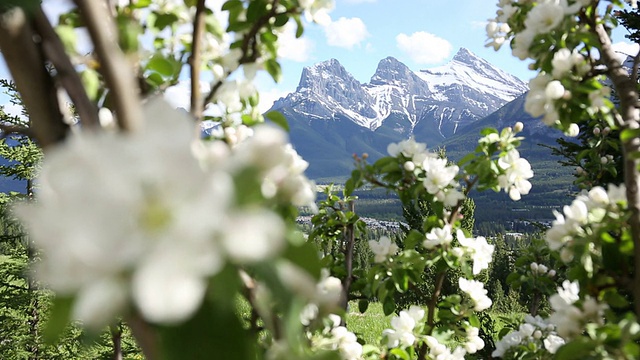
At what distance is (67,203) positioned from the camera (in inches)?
9.0

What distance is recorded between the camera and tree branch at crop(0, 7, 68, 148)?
36cm

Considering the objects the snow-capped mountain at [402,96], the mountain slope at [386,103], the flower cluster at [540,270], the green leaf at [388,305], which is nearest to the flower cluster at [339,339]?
the green leaf at [388,305]

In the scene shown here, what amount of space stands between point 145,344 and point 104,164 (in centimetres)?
14

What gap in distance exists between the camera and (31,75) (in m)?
0.37

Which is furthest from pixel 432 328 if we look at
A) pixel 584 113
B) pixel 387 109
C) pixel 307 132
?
pixel 387 109

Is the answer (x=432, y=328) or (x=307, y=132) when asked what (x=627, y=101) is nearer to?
(x=432, y=328)

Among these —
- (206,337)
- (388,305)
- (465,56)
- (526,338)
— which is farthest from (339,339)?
(465,56)

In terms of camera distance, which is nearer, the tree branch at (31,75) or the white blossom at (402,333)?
the tree branch at (31,75)

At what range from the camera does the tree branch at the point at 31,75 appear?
1.19 ft

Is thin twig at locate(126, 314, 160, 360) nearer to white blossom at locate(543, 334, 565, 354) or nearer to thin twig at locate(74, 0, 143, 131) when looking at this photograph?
thin twig at locate(74, 0, 143, 131)

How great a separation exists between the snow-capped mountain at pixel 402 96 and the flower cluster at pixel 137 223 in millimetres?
146634

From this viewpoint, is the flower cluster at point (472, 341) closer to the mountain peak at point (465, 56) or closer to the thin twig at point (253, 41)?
the thin twig at point (253, 41)

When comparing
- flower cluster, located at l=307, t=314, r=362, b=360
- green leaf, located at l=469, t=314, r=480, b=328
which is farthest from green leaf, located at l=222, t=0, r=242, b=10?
green leaf, located at l=469, t=314, r=480, b=328

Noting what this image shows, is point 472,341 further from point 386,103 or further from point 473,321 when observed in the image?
point 386,103
